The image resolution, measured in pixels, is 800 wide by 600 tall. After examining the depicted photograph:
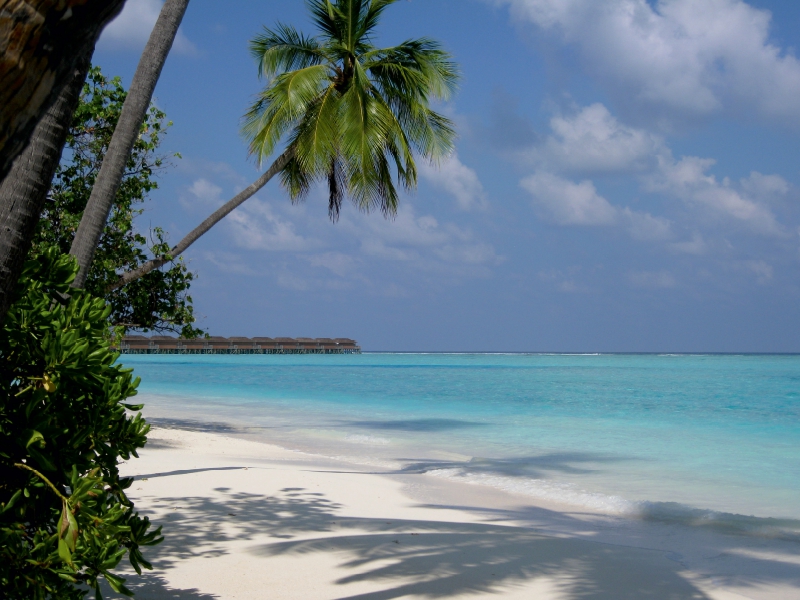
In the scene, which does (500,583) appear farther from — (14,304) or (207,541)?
(14,304)

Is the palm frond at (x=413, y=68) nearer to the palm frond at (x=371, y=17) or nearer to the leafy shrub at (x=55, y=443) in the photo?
the palm frond at (x=371, y=17)

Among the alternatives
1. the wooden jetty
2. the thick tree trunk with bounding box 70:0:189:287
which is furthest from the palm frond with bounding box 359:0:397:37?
the wooden jetty

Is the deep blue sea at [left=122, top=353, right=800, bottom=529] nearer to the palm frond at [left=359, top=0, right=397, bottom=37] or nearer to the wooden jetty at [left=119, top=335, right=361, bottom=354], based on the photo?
the palm frond at [left=359, top=0, right=397, bottom=37]

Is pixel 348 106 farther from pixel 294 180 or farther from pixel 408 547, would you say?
pixel 408 547

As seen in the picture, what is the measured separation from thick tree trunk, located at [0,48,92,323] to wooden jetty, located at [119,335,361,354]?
70.3 meters

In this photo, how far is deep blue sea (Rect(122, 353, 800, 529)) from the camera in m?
8.93

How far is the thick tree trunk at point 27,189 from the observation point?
2010 millimetres

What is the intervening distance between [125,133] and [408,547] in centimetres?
330

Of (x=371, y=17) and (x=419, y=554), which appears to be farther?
(x=371, y=17)

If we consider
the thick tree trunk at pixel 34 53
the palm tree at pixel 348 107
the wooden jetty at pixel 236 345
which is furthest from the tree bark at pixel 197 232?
the wooden jetty at pixel 236 345

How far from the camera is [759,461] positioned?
11805 millimetres

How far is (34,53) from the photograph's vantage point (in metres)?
1.09

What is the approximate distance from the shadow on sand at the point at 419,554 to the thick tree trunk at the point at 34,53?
322 cm

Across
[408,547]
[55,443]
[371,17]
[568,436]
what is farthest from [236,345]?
[55,443]
